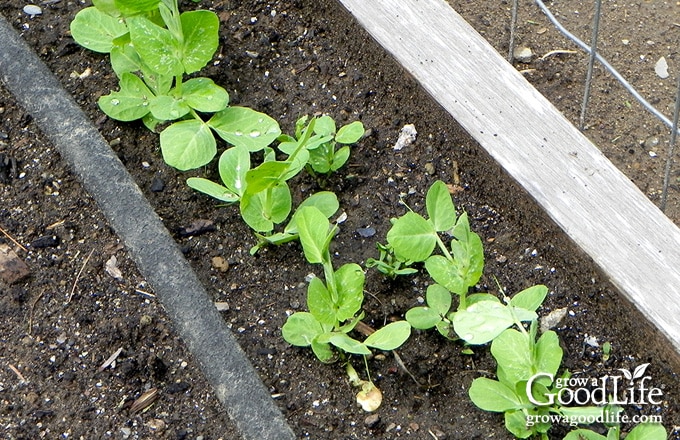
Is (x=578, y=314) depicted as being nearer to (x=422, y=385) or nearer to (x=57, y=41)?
(x=422, y=385)

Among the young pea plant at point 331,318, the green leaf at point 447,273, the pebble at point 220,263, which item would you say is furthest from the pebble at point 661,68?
the pebble at point 220,263

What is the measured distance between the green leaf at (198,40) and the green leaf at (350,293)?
522 mm

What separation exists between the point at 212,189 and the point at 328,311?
333mm

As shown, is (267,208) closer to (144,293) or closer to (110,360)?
(144,293)

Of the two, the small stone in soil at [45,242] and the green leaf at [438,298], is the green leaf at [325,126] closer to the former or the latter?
the green leaf at [438,298]

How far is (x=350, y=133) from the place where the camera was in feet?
5.42

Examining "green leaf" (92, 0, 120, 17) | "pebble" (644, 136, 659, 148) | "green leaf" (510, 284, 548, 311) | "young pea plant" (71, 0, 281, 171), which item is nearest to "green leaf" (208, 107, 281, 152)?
"young pea plant" (71, 0, 281, 171)

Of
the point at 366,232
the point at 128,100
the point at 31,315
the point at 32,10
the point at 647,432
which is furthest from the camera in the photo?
the point at 32,10

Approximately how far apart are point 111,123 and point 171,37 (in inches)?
9.7

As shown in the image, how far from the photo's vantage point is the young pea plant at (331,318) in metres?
1.38

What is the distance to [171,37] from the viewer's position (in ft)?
5.38

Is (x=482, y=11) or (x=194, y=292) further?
(x=482, y=11)

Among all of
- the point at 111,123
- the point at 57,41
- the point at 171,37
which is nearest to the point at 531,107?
the point at 171,37

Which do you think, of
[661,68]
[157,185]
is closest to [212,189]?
[157,185]
